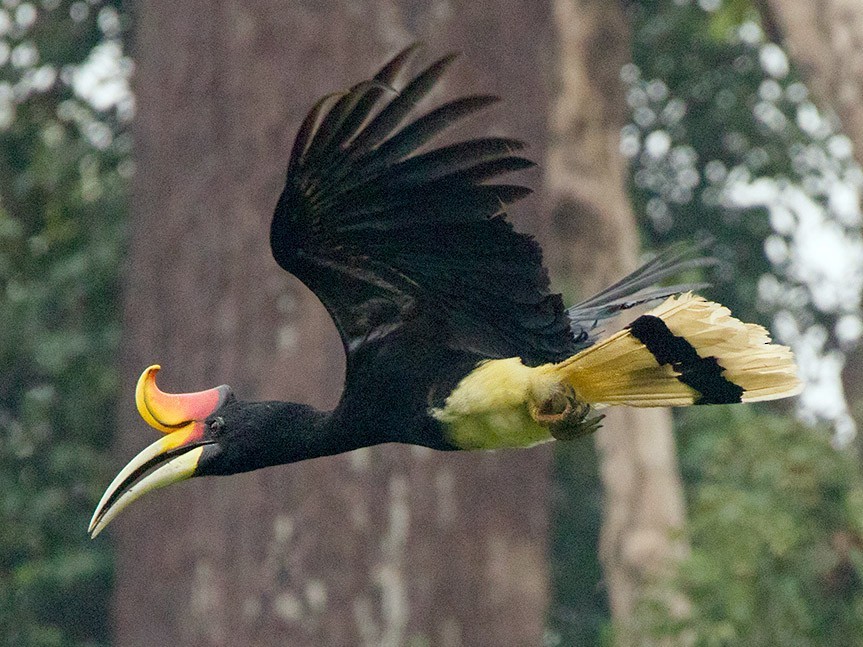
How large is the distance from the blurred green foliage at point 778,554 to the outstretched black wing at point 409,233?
13.0ft

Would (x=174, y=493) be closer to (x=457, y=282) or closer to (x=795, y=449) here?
(x=795, y=449)

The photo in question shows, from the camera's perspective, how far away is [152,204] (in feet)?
32.9

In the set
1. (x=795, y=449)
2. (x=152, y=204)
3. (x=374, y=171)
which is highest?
(x=152, y=204)

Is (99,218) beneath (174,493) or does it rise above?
above

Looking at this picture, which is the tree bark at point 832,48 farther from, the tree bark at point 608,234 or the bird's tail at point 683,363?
the bird's tail at point 683,363

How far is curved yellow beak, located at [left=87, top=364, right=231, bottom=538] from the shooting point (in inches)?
172

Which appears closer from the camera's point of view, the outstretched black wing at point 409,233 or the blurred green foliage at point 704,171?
the outstretched black wing at point 409,233

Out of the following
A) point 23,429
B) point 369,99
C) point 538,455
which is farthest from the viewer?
point 23,429

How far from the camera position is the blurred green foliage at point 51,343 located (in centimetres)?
1024

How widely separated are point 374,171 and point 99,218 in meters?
7.06

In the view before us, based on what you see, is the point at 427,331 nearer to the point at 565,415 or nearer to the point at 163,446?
the point at 565,415

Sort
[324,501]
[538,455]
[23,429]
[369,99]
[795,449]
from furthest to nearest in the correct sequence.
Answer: [23,429] < [538,455] < [324,501] < [795,449] < [369,99]

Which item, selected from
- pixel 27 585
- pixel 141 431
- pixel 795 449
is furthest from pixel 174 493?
pixel 795 449

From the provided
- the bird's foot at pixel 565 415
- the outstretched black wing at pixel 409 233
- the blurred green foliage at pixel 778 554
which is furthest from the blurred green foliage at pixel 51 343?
the bird's foot at pixel 565 415
